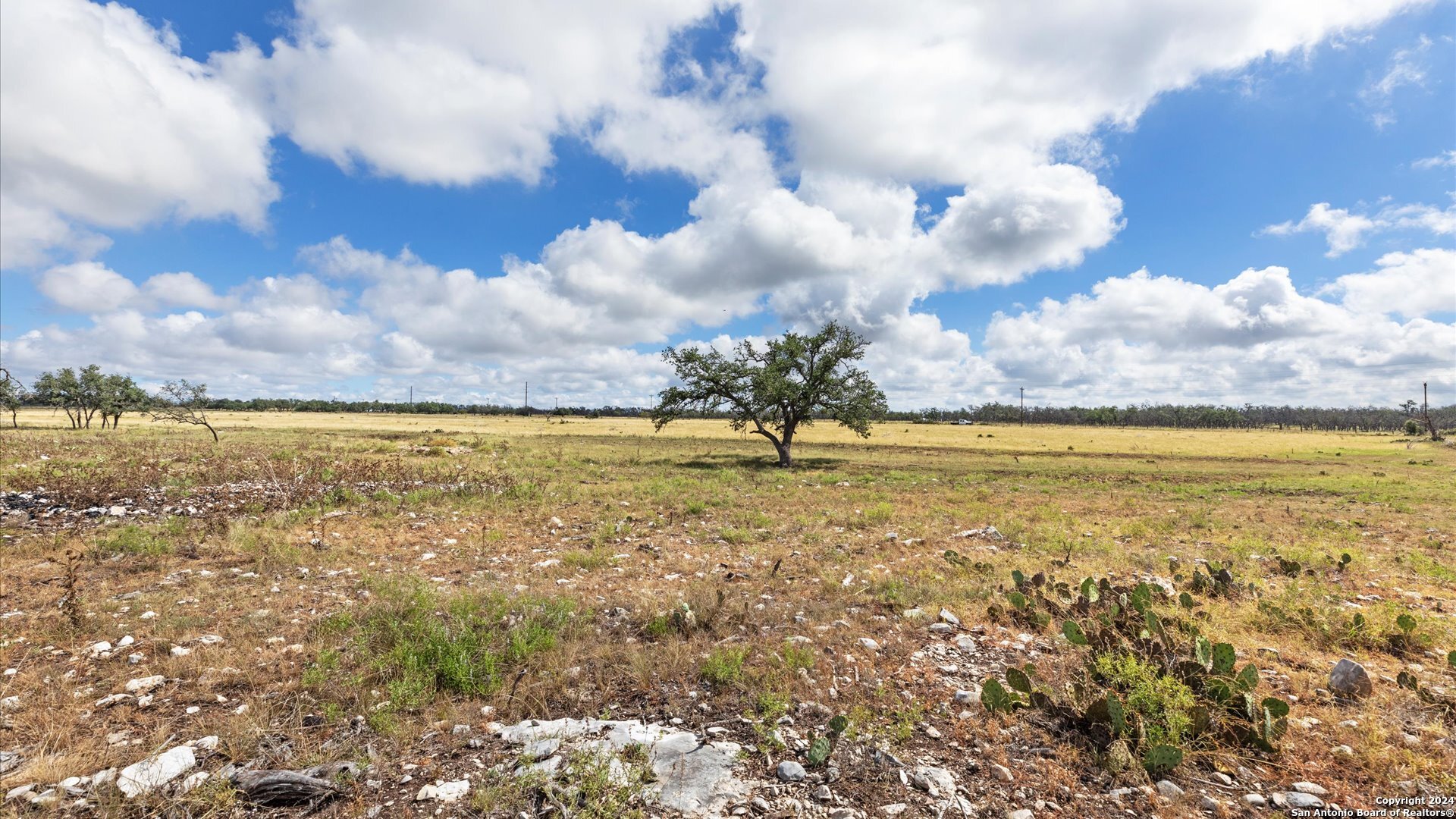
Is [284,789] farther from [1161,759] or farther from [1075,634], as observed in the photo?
[1075,634]

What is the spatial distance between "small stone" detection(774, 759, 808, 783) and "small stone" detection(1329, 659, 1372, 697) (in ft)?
17.4

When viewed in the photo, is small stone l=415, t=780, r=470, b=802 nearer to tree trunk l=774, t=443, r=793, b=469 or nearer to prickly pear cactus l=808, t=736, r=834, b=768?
prickly pear cactus l=808, t=736, r=834, b=768

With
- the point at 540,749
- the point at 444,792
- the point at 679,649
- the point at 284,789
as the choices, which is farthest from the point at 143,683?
the point at 679,649

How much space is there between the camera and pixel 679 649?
6.18 m

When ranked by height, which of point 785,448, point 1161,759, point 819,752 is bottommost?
point 819,752

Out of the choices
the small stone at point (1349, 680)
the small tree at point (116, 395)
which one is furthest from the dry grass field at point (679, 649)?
the small tree at point (116, 395)

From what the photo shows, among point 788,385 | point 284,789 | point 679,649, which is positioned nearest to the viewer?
point 284,789

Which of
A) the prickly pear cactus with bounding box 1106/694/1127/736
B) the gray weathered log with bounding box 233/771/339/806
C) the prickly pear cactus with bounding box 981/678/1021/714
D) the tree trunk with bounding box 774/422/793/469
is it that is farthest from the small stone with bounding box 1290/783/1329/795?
the tree trunk with bounding box 774/422/793/469

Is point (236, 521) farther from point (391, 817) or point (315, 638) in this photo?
point (391, 817)

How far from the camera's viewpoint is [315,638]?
255 inches

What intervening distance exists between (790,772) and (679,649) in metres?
2.27

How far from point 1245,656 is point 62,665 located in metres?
12.6

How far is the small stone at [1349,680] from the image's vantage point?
5191mm

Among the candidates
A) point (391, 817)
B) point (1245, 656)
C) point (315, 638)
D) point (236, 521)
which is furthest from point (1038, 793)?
point (236, 521)
